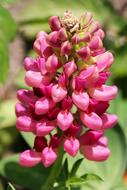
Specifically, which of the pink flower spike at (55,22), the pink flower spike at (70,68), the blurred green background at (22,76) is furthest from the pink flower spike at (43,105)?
the blurred green background at (22,76)

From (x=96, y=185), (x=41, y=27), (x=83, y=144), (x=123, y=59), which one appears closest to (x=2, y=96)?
(x=41, y=27)

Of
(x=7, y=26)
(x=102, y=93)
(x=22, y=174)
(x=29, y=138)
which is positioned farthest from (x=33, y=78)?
(x=22, y=174)

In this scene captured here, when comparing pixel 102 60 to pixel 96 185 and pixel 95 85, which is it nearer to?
pixel 95 85

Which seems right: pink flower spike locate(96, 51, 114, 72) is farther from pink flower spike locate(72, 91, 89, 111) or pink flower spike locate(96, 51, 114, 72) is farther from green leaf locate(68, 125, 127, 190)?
green leaf locate(68, 125, 127, 190)

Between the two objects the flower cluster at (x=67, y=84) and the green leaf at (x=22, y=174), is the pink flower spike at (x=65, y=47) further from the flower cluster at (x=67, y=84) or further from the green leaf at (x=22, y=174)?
the green leaf at (x=22, y=174)

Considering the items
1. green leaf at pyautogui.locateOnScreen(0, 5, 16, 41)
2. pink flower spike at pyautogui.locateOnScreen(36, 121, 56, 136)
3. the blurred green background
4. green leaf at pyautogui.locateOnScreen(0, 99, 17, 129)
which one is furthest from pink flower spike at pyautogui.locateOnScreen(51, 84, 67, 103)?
green leaf at pyautogui.locateOnScreen(0, 99, 17, 129)

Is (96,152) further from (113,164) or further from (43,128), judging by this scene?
(113,164)
